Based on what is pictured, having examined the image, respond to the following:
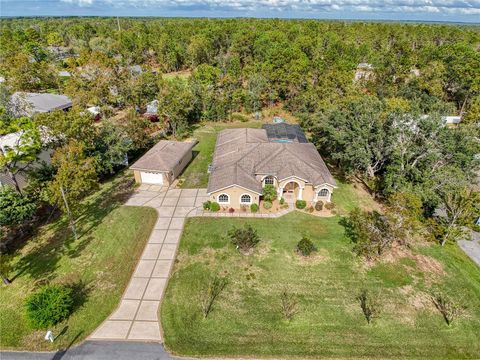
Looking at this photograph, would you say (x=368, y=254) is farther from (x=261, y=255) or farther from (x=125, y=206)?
(x=125, y=206)

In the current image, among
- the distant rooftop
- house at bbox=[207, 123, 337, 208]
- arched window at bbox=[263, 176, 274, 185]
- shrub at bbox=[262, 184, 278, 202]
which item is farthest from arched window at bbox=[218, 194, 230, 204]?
the distant rooftop

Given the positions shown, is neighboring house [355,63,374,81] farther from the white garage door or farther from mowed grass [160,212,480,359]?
the white garage door

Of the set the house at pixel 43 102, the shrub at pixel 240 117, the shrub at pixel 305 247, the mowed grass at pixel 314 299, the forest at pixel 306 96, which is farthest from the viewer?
the shrub at pixel 240 117

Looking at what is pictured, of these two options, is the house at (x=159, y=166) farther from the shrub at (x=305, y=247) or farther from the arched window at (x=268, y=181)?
the shrub at (x=305, y=247)

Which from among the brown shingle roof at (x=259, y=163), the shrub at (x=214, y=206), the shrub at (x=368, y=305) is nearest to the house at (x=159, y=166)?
the brown shingle roof at (x=259, y=163)

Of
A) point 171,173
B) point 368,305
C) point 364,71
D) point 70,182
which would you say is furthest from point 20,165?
point 364,71

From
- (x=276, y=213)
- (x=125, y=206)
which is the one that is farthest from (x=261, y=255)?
(x=125, y=206)
